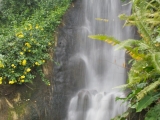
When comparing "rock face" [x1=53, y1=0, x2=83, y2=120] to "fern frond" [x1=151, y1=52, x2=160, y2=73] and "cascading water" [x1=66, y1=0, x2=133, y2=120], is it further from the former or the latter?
"fern frond" [x1=151, y1=52, x2=160, y2=73]

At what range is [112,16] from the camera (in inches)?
379

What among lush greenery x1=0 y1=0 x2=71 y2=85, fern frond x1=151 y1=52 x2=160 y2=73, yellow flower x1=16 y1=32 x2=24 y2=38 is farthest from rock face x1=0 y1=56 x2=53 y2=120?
fern frond x1=151 y1=52 x2=160 y2=73

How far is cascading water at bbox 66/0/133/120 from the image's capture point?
7255 millimetres

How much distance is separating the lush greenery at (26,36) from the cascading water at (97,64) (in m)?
1.14

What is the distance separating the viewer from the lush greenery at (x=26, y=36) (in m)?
6.36

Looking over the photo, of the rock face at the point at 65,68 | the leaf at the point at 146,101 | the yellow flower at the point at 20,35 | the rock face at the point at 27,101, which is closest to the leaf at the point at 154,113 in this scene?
the leaf at the point at 146,101

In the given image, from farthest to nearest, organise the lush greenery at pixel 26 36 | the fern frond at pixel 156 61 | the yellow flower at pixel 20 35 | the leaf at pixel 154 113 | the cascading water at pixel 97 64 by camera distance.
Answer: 1. the cascading water at pixel 97 64
2. the yellow flower at pixel 20 35
3. the lush greenery at pixel 26 36
4. the leaf at pixel 154 113
5. the fern frond at pixel 156 61

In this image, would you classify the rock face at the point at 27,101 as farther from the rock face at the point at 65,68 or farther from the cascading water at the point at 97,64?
the cascading water at the point at 97,64

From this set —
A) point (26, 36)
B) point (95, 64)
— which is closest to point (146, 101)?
point (26, 36)

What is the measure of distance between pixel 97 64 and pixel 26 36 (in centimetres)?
307

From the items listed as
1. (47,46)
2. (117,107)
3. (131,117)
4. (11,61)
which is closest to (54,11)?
(47,46)

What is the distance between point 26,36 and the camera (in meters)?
6.77

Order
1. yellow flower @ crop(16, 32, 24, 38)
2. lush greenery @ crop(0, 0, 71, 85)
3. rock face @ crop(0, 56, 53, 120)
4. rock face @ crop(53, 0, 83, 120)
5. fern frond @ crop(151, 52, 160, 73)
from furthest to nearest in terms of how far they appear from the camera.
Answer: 1. rock face @ crop(53, 0, 83, 120)
2. yellow flower @ crop(16, 32, 24, 38)
3. lush greenery @ crop(0, 0, 71, 85)
4. rock face @ crop(0, 56, 53, 120)
5. fern frond @ crop(151, 52, 160, 73)

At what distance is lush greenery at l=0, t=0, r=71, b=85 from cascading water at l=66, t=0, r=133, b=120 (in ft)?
3.74
